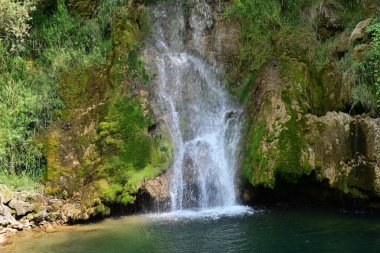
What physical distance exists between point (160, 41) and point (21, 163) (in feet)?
20.5

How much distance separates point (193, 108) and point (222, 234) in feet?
17.5

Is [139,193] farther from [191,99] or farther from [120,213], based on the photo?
[191,99]

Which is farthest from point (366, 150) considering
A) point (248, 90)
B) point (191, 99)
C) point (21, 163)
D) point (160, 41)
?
point (21, 163)

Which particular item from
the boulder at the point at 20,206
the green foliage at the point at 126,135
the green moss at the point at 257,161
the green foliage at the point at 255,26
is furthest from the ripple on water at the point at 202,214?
the green foliage at the point at 255,26

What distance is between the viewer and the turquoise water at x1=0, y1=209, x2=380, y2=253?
959 centimetres

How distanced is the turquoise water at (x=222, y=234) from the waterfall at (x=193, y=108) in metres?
1.23

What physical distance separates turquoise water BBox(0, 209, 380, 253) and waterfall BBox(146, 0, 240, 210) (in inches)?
48.4

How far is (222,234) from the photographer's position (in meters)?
10.4

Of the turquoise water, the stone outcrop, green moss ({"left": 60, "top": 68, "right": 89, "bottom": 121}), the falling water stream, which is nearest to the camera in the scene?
the turquoise water

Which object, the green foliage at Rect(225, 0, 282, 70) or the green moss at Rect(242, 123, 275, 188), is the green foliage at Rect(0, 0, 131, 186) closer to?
the green foliage at Rect(225, 0, 282, 70)

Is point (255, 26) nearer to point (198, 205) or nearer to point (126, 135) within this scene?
point (126, 135)

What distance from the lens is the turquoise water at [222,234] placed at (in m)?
9.59

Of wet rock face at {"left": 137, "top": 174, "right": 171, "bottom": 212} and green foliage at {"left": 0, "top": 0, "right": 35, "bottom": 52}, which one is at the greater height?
green foliage at {"left": 0, "top": 0, "right": 35, "bottom": 52}

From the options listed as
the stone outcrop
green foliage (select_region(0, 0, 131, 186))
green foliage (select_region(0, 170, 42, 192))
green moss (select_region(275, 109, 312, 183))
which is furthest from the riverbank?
the stone outcrop
